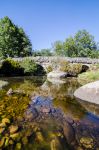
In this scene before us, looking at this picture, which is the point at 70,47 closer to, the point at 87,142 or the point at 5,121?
the point at 5,121

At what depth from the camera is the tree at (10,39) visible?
56.0 m

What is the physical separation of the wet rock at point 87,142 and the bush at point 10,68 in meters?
29.1

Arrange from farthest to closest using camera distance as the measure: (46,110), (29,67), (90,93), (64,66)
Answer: (64,66) < (29,67) < (90,93) < (46,110)

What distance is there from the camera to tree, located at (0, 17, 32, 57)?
56000 millimetres

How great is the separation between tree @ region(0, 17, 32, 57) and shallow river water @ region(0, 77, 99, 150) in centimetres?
4437

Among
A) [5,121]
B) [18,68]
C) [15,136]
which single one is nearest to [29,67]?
[18,68]

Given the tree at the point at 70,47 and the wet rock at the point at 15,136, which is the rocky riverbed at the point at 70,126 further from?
the tree at the point at 70,47

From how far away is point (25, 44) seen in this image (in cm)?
6172

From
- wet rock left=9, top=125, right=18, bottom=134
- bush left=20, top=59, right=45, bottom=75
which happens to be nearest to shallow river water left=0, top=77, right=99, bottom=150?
wet rock left=9, top=125, right=18, bottom=134

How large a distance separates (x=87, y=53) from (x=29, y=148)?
243 feet

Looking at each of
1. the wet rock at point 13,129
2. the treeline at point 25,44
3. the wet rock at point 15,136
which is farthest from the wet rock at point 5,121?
the treeline at point 25,44

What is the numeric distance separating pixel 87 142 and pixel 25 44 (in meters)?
55.6

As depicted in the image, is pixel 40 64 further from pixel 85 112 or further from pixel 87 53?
pixel 87 53

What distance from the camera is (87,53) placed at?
79.2 metres
